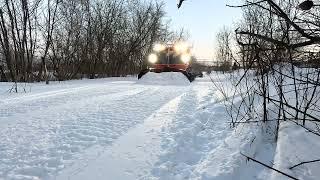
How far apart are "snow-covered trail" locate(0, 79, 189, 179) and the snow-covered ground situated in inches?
0.5

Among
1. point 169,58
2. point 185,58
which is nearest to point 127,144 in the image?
point 169,58

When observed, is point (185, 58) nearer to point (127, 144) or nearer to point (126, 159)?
point (127, 144)

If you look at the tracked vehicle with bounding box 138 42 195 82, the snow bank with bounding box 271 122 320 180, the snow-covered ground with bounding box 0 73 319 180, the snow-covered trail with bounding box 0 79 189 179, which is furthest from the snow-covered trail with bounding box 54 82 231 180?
the tracked vehicle with bounding box 138 42 195 82

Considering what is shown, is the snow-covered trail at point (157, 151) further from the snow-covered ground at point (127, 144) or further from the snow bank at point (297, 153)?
the snow bank at point (297, 153)

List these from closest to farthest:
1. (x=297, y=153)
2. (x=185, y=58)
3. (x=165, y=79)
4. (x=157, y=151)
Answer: (x=297, y=153) < (x=157, y=151) < (x=165, y=79) < (x=185, y=58)

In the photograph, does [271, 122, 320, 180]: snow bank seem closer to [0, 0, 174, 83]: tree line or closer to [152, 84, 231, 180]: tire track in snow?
[152, 84, 231, 180]: tire track in snow

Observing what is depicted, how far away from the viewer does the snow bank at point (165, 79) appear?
20.8 m

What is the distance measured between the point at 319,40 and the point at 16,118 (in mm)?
6842

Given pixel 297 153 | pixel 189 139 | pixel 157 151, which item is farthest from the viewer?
pixel 189 139

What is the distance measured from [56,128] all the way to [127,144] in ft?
5.29

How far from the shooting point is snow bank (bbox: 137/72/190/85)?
20.8m

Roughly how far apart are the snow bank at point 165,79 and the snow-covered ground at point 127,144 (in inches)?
443

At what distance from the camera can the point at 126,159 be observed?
531cm

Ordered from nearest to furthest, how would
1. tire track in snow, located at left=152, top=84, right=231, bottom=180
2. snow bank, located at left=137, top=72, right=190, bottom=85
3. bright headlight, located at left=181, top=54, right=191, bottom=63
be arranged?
tire track in snow, located at left=152, top=84, right=231, bottom=180
snow bank, located at left=137, top=72, right=190, bottom=85
bright headlight, located at left=181, top=54, right=191, bottom=63
